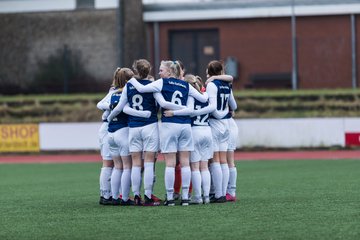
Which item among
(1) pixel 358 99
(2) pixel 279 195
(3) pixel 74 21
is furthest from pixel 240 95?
(2) pixel 279 195

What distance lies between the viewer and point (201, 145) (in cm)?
1525

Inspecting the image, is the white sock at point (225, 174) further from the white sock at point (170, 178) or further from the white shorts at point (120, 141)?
the white shorts at point (120, 141)

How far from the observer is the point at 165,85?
14906mm

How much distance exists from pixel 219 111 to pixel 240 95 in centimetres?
2356

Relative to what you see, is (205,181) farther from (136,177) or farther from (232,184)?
(136,177)

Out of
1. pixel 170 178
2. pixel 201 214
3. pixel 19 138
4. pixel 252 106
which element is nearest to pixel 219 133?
pixel 170 178

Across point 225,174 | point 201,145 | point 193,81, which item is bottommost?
point 225,174

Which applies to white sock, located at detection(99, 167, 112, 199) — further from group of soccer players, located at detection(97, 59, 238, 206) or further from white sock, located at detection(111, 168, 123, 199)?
white sock, located at detection(111, 168, 123, 199)

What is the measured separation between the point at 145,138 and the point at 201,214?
164 cm

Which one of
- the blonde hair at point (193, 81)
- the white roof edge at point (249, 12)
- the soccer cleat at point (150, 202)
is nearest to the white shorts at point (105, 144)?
the soccer cleat at point (150, 202)

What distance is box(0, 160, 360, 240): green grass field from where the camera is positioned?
12156 millimetres

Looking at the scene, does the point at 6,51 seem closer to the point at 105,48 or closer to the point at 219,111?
the point at 105,48

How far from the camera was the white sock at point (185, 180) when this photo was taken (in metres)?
15.0

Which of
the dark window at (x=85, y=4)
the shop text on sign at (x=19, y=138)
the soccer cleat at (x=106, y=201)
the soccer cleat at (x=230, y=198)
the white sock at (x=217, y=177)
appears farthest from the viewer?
the dark window at (x=85, y=4)
